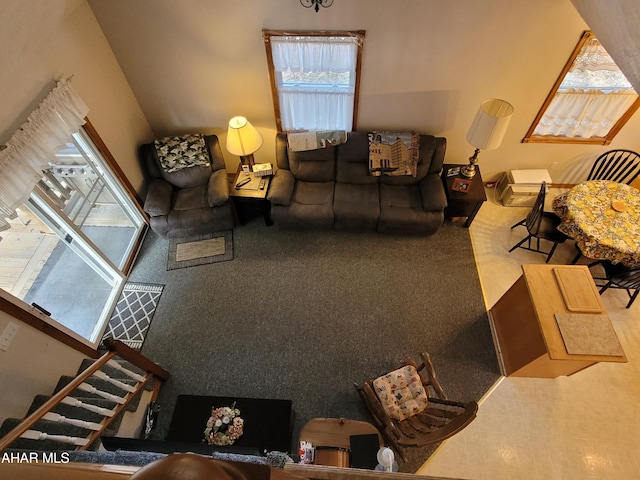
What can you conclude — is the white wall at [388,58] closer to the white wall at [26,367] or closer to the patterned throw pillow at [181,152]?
the patterned throw pillow at [181,152]

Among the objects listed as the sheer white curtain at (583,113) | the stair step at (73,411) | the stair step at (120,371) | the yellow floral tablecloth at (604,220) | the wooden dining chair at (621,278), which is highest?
the sheer white curtain at (583,113)

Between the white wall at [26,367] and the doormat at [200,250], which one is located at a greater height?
the doormat at [200,250]

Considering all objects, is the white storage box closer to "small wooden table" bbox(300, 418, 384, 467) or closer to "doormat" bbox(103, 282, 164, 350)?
"small wooden table" bbox(300, 418, 384, 467)

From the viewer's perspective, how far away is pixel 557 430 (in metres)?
2.68

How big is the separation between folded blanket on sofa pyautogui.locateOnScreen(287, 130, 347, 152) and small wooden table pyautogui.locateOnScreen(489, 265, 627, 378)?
2.26 m

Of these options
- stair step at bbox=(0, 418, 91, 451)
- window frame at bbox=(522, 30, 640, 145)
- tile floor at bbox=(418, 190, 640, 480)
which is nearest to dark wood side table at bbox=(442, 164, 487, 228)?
window frame at bbox=(522, 30, 640, 145)

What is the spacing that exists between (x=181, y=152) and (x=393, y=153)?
244 cm

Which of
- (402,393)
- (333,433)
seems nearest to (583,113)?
(402,393)

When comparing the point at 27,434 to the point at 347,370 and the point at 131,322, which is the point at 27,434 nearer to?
the point at 131,322

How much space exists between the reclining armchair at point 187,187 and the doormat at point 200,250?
0.09 meters

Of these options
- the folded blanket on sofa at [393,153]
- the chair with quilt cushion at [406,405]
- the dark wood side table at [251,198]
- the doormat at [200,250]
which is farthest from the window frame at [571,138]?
the doormat at [200,250]

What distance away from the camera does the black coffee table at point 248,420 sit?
2395mm

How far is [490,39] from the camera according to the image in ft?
9.81

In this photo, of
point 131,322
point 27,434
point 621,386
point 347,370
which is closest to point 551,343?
point 621,386
